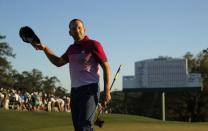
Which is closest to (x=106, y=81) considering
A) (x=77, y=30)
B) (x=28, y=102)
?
(x=77, y=30)

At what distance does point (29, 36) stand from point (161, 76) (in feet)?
166

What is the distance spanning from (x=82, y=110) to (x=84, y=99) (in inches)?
5.6

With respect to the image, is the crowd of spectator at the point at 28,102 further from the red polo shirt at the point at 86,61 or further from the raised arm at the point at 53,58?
the red polo shirt at the point at 86,61

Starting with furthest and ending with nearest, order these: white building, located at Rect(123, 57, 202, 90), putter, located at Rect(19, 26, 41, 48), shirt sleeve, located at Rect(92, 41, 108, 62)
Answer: white building, located at Rect(123, 57, 202, 90) < putter, located at Rect(19, 26, 41, 48) < shirt sleeve, located at Rect(92, 41, 108, 62)

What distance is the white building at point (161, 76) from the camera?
55938mm

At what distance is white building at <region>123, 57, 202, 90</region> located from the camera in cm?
5594

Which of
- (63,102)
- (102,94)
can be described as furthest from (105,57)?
(63,102)

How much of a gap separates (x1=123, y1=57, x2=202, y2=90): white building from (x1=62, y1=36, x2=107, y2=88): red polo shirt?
49469mm

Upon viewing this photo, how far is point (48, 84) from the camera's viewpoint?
146125 millimetres

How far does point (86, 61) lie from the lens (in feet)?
20.8

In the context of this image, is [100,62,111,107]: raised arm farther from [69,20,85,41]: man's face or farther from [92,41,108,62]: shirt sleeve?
[69,20,85,41]: man's face

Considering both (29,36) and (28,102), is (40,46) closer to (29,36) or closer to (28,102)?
(29,36)

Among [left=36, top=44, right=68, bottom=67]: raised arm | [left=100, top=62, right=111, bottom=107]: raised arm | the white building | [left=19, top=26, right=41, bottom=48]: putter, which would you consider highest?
the white building

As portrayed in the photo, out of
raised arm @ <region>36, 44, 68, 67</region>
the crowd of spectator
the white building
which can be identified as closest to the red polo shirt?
raised arm @ <region>36, 44, 68, 67</region>
